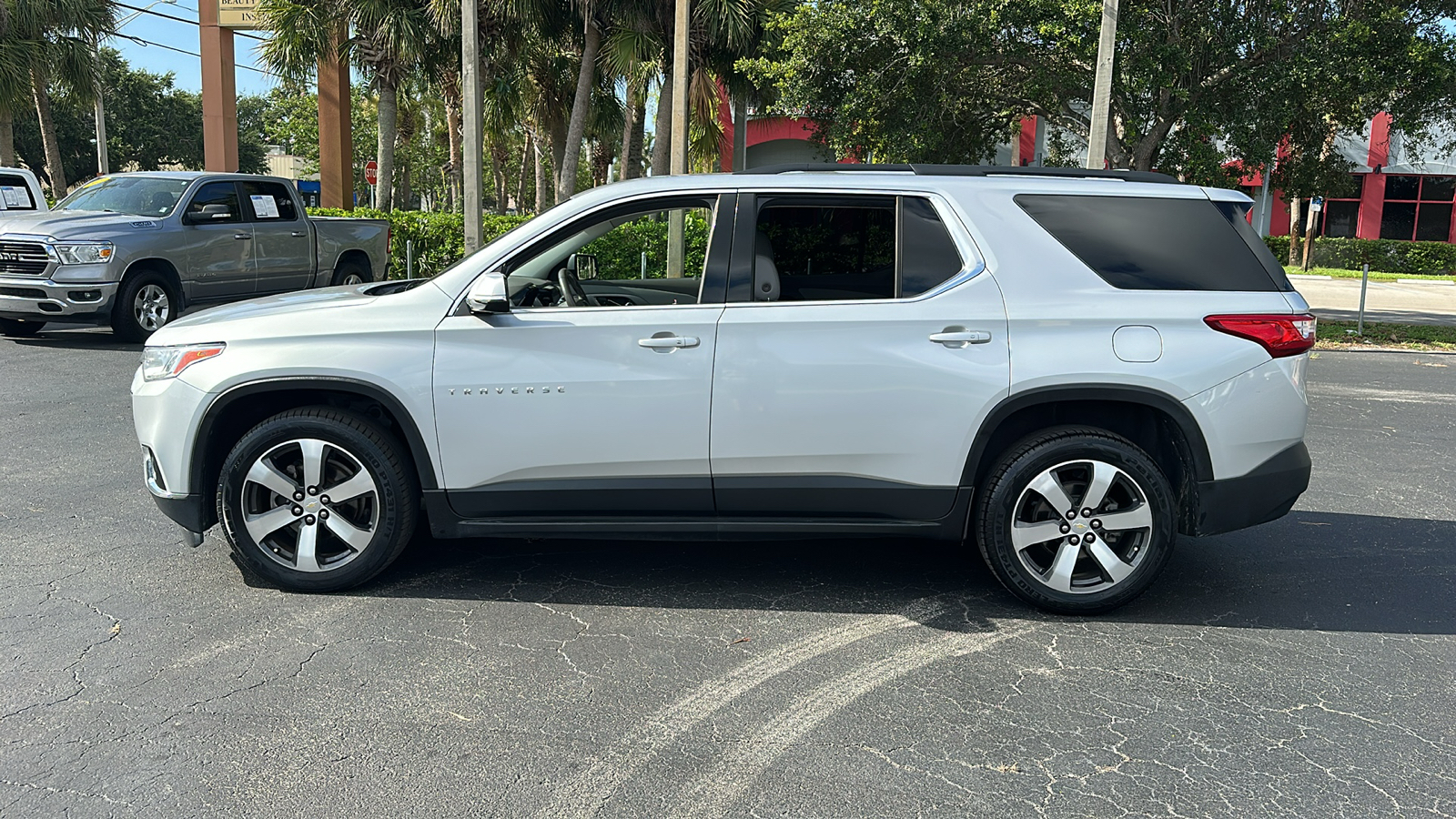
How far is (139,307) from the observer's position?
484 inches

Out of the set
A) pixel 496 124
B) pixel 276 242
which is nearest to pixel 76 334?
pixel 276 242

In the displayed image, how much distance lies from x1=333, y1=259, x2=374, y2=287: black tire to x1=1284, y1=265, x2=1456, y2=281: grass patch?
29.4m

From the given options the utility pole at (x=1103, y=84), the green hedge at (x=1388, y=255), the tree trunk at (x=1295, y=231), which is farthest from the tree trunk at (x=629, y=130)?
the tree trunk at (x=1295, y=231)

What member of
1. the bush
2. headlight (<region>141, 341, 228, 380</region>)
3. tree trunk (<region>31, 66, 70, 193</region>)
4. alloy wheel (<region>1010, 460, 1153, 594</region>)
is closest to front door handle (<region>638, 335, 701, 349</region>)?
alloy wheel (<region>1010, 460, 1153, 594</region>)

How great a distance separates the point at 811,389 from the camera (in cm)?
440

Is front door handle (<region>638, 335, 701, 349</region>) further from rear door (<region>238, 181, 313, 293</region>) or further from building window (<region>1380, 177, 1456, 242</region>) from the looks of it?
building window (<region>1380, 177, 1456, 242</region>)

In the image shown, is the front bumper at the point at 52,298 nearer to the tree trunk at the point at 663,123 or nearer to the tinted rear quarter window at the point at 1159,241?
the tinted rear quarter window at the point at 1159,241

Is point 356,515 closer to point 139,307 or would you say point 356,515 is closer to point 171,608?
point 171,608

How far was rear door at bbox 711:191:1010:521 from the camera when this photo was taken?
14.4 ft

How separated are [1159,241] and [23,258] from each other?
11461mm

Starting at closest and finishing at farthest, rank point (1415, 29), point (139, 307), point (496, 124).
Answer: point (139, 307) < point (1415, 29) < point (496, 124)

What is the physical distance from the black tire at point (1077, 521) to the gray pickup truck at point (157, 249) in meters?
10.7

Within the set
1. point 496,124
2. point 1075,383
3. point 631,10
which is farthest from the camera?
point 496,124

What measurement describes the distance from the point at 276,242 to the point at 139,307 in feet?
6.31
